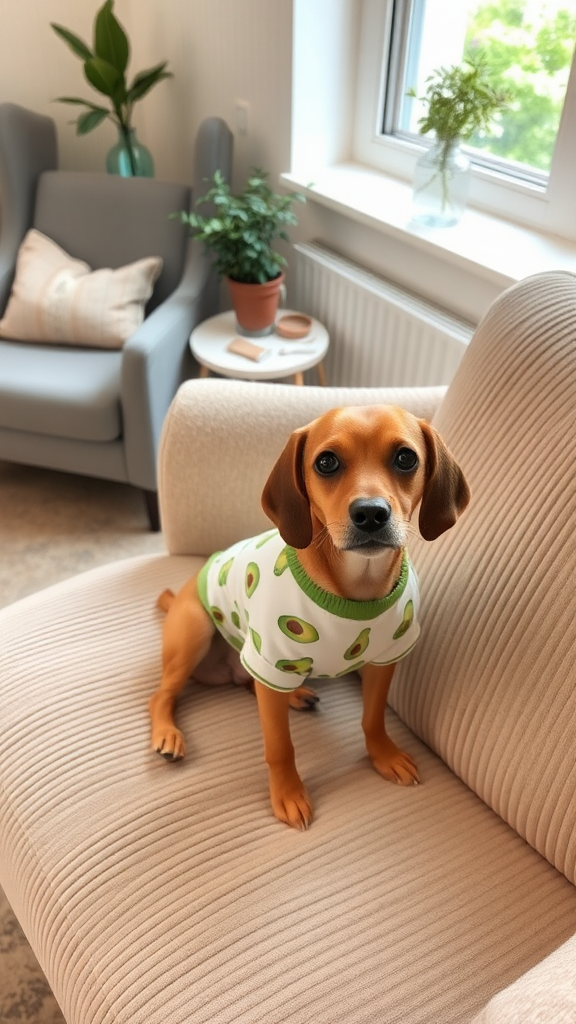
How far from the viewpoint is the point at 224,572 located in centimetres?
109

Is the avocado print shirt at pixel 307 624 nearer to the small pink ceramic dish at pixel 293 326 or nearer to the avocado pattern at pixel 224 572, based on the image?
the avocado pattern at pixel 224 572

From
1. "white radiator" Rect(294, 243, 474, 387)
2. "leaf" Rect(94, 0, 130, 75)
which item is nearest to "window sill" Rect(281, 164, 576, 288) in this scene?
"white radiator" Rect(294, 243, 474, 387)

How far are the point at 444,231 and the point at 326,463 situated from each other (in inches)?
45.9

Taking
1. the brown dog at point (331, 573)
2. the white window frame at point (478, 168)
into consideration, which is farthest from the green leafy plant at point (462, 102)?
the brown dog at point (331, 573)

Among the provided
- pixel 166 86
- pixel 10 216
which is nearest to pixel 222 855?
pixel 10 216

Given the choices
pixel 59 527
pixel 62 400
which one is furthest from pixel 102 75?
pixel 59 527

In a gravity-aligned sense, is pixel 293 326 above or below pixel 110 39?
below

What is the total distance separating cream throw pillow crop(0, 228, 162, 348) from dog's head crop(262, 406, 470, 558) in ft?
4.72

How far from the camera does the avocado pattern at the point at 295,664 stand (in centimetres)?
93

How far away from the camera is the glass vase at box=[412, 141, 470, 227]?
169 centimetres

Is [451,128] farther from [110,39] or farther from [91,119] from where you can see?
[91,119]

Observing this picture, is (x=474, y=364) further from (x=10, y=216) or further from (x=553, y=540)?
(x=10, y=216)

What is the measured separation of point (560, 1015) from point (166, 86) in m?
2.83

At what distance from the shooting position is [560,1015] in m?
0.57
